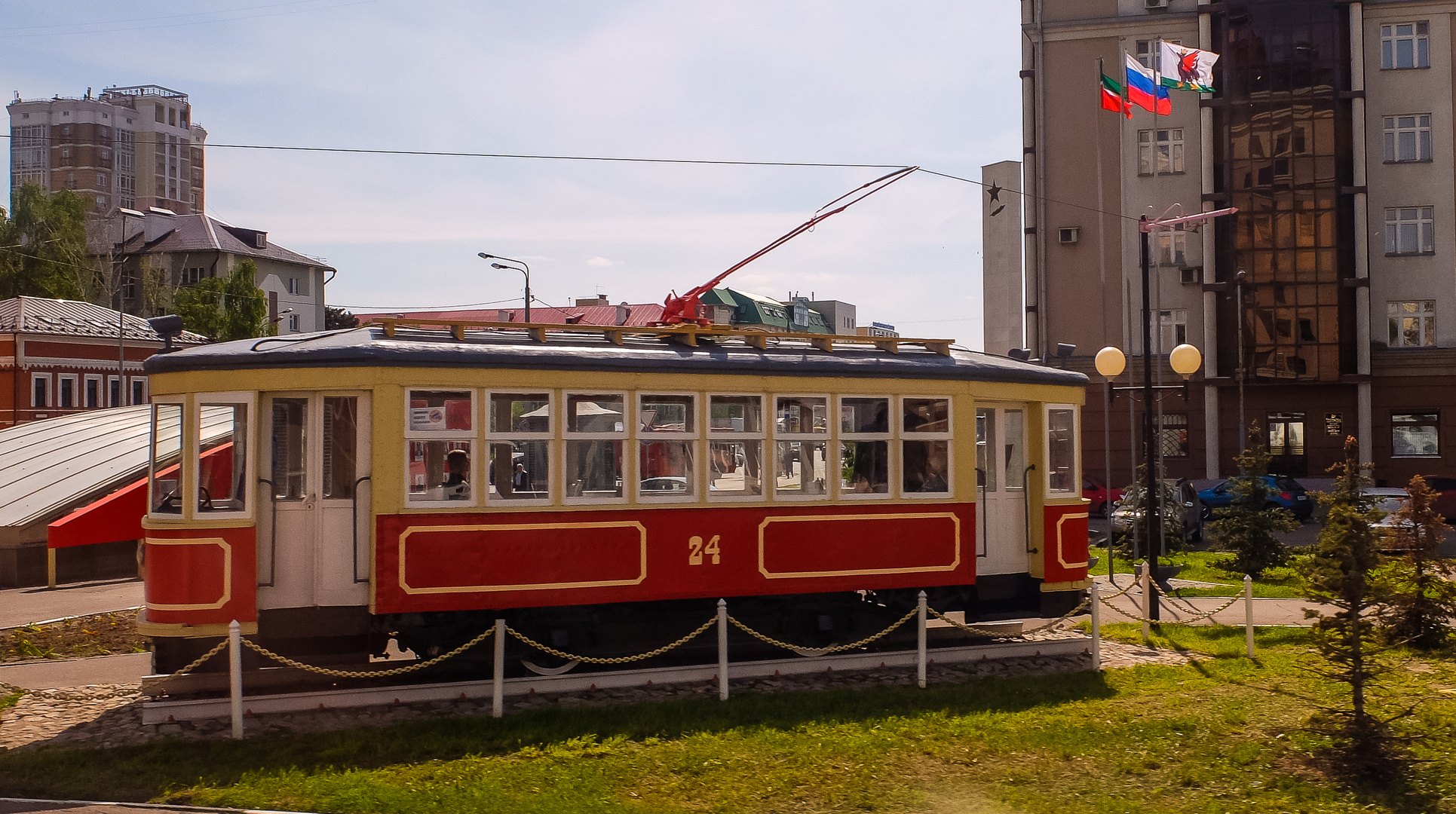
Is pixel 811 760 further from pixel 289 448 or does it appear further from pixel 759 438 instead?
pixel 289 448

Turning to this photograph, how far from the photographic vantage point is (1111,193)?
3841cm

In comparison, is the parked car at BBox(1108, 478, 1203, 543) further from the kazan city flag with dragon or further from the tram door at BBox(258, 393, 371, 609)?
the tram door at BBox(258, 393, 371, 609)

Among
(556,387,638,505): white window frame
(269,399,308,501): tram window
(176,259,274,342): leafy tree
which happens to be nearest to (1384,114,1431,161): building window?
(556,387,638,505): white window frame

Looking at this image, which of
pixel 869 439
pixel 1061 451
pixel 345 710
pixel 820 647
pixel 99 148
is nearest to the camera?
pixel 345 710

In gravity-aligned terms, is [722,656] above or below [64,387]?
below

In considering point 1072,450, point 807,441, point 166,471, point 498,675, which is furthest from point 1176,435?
point 166,471

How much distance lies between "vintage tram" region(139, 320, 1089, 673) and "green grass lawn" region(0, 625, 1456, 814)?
5.09 feet

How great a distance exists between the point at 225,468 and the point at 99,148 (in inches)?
4513

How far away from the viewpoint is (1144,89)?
30.0 metres

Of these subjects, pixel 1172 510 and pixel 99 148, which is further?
pixel 99 148

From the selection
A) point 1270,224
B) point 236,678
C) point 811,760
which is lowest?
point 811,760

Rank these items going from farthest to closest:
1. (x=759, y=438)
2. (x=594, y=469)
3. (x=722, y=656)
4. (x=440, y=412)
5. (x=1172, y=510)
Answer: (x=1172, y=510) → (x=759, y=438) → (x=594, y=469) → (x=440, y=412) → (x=722, y=656)

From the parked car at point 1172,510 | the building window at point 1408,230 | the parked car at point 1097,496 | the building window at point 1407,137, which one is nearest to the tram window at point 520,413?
the parked car at point 1172,510

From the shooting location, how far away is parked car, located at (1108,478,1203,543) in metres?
21.4
